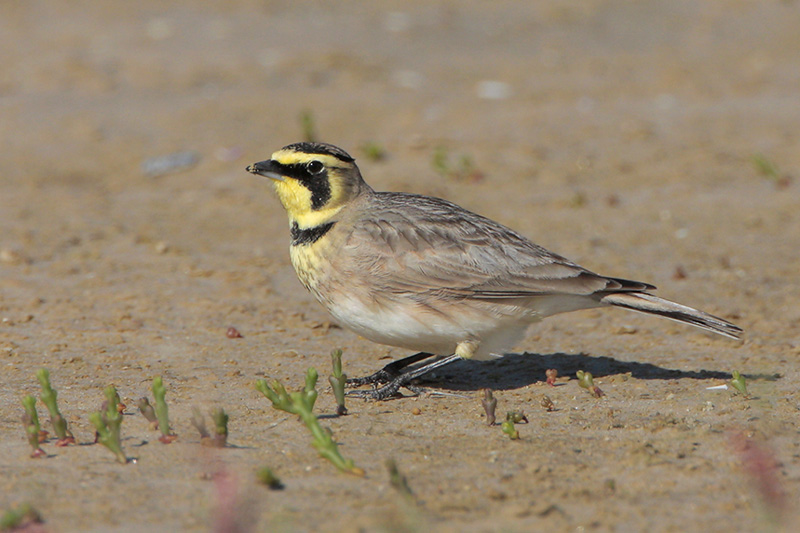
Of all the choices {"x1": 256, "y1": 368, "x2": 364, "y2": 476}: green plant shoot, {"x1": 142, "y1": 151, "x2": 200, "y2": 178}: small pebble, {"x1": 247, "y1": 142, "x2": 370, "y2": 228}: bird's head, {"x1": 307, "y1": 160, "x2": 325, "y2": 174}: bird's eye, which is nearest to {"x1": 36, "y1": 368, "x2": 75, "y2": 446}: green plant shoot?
{"x1": 256, "y1": 368, "x2": 364, "y2": 476}: green plant shoot

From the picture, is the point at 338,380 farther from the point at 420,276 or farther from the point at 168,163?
the point at 168,163

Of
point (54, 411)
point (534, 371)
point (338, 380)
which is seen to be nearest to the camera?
point (54, 411)

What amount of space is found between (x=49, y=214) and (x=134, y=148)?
6.76 feet

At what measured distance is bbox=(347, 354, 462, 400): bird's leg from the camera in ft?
18.0

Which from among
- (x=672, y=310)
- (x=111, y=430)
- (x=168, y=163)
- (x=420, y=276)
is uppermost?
(x=168, y=163)

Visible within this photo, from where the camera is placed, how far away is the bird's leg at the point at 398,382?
216 inches

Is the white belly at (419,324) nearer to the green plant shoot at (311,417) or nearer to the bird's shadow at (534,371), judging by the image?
the bird's shadow at (534,371)

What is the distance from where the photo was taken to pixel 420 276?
18.1 feet

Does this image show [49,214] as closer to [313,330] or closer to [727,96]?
[313,330]

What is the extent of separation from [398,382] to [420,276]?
0.60 metres

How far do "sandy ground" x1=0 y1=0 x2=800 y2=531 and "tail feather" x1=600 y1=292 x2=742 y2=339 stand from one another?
34cm

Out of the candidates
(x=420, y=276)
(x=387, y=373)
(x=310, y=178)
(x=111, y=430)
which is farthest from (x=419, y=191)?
(x=111, y=430)

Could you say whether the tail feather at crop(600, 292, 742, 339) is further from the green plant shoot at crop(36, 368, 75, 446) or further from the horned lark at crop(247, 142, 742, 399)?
the green plant shoot at crop(36, 368, 75, 446)

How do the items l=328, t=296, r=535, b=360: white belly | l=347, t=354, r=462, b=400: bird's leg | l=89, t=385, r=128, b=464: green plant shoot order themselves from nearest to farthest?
l=89, t=385, r=128, b=464: green plant shoot
l=328, t=296, r=535, b=360: white belly
l=347, t=354, r=462, b=400: bird's leg
